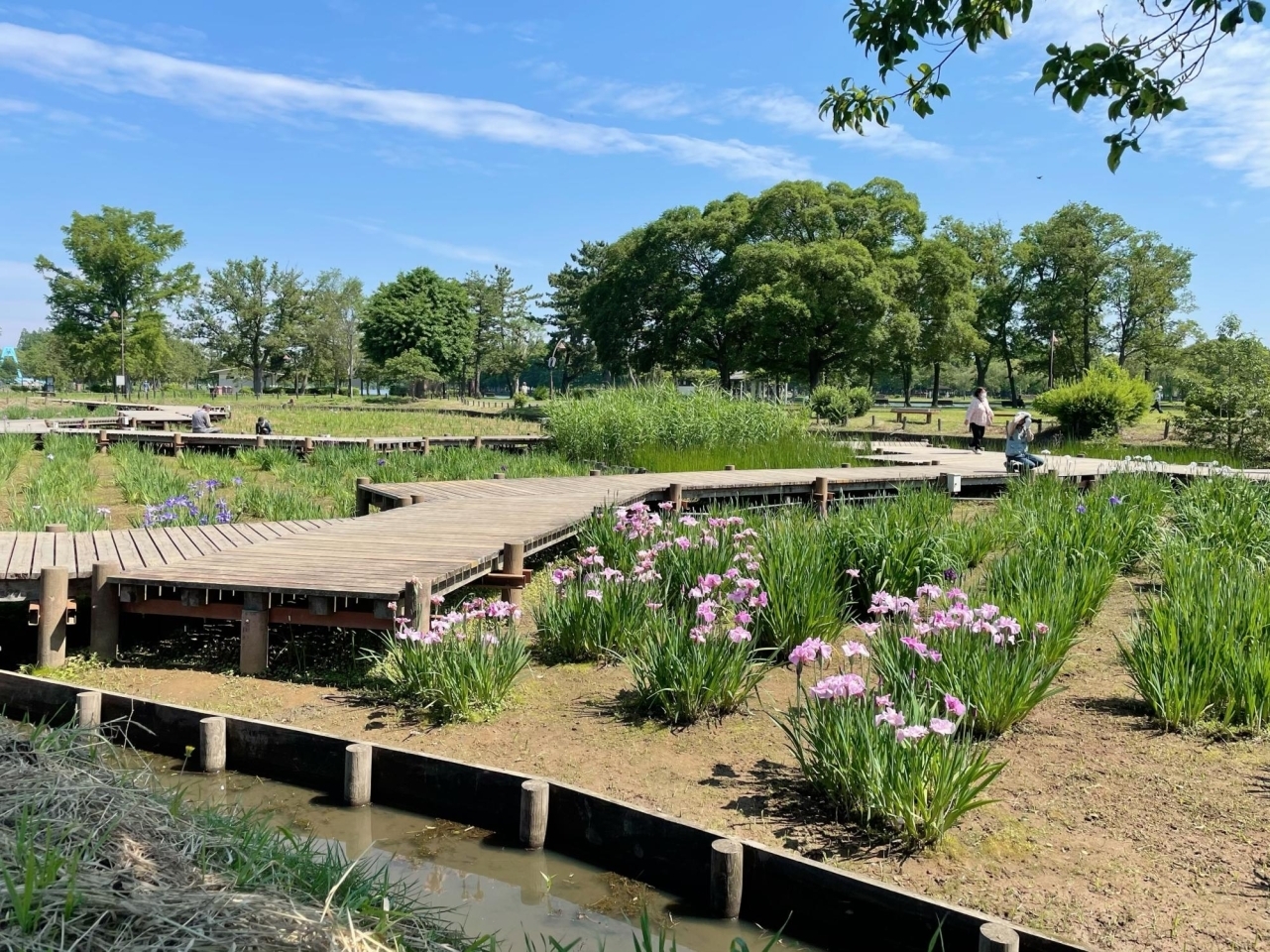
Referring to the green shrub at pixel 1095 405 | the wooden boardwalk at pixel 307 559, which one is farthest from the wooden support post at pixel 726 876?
the green shrub at pixel 1095 405

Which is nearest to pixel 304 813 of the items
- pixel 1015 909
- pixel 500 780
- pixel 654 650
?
pixel 500 780

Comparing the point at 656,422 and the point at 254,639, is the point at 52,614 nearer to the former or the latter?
the point at 254,639

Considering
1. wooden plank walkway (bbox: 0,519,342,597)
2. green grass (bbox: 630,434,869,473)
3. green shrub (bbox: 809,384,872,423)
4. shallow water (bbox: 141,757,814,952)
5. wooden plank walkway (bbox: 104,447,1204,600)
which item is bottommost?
shallow water (bbox: 141,757,814,952)

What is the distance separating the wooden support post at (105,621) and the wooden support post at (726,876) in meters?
4.36

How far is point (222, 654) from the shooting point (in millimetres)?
6340

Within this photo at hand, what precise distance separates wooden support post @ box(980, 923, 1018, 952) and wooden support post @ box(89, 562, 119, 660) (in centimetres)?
531

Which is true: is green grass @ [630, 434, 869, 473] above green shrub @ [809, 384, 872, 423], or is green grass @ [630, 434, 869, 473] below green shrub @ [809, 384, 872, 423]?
below

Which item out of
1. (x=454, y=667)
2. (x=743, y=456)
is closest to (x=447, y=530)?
(x=454, y=667)

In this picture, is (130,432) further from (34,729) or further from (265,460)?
(34,729)

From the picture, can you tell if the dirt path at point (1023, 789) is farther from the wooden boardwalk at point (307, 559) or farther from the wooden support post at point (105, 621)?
the wooden boardwalk at point (307, 559)

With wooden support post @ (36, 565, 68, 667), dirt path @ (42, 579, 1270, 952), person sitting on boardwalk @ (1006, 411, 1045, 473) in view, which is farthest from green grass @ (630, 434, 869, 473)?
wooden support post @ (36, 565, 68, 667)

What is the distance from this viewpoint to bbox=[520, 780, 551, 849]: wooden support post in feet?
12.7

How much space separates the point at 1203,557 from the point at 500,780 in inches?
191

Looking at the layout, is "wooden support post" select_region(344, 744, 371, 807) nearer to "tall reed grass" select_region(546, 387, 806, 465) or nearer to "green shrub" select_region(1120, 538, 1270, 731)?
"green shrub" select_region(1120, 538, 1270, 731)
